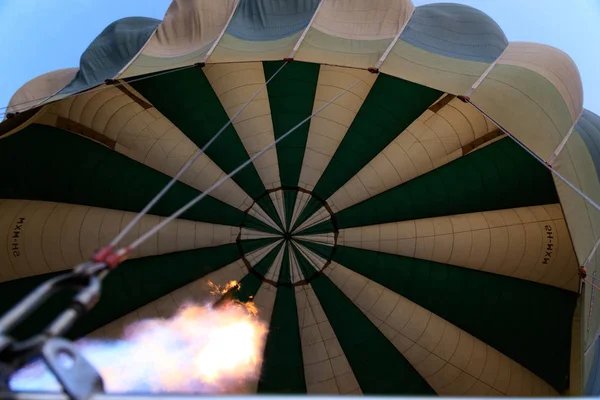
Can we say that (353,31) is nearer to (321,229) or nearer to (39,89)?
(321,229)

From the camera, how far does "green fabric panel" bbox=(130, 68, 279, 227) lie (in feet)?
19.0

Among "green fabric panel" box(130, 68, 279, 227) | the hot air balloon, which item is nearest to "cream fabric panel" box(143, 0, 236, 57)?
the hot air balloon

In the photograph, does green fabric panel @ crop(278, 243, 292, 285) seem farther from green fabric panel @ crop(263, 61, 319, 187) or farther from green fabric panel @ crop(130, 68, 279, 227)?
green fabric panel @ crop(263, 61, 319, 187)

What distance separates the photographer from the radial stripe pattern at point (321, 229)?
580 cm

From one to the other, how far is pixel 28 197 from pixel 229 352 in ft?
9.33

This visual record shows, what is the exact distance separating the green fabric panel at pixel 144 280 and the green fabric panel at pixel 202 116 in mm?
734

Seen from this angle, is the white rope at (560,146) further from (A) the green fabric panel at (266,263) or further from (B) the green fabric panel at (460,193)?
(A) the green fabric panel at (266,263)

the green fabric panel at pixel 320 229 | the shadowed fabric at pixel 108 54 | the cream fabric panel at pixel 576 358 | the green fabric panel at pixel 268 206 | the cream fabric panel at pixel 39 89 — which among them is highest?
the shadowed fabric at pixel 108 54

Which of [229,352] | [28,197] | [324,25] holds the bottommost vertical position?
[229,352]

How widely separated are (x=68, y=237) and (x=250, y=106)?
247 cm

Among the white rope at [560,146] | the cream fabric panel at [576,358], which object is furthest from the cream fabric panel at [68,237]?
the cream fabric panel at [576,358]

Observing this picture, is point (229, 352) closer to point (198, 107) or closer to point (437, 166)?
point (198, 107)

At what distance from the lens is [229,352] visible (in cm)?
565

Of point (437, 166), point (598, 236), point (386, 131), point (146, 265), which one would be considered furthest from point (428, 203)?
point (146, 265)
